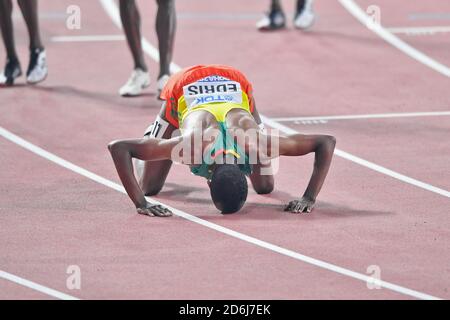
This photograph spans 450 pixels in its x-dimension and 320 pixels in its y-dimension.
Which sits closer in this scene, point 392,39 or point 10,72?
point 10,72

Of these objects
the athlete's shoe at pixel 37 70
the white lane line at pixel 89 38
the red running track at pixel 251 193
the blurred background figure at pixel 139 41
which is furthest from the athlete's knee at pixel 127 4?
the white lane line at pixel 89 38

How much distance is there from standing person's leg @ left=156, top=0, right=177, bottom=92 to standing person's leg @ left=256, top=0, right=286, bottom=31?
2.77 meters

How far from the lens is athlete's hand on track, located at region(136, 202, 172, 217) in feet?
24.8

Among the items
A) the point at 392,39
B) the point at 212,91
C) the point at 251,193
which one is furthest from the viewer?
the point at 392,39

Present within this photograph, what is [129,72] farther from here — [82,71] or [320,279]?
[320,279]

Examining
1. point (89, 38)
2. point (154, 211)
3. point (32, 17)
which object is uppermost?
point (32, 17)

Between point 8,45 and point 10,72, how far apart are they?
28 cm

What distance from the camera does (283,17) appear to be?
44.6 feet

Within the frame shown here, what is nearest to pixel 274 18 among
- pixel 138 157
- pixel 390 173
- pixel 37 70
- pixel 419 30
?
pixel 419 30

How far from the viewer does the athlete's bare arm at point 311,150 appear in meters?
7.53

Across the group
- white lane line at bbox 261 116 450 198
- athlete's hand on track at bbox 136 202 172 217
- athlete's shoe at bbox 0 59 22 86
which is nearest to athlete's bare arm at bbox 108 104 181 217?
athlete's hand on track at bbox 136 202 172 217

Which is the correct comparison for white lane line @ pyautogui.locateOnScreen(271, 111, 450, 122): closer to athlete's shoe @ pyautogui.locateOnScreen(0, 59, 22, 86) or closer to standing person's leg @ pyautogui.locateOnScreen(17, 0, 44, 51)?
standing person's leg @ pyautogui.locateOnScreen(17, 0, 44, 51)

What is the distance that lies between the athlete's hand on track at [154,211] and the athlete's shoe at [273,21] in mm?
6282

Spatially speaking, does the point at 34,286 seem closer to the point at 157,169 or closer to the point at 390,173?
the point at 157,169
